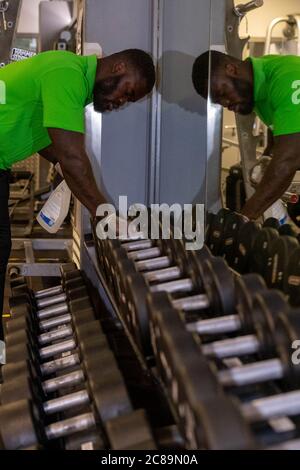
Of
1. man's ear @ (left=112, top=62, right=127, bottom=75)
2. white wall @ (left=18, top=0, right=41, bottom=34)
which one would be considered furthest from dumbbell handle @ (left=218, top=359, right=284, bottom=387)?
white wall @ (left=18, top=0, right=41, bottom=34)

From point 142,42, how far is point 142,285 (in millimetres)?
1547

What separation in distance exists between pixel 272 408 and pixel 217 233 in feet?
3.84

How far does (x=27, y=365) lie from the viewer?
55.2 inches

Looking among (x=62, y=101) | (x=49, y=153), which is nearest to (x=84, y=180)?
(x=62, y=101)

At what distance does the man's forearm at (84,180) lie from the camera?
1.99 meters

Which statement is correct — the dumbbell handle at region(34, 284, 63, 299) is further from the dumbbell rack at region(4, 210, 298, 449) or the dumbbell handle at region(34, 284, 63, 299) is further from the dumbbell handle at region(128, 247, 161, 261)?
the dumbbell rack at region(4, 210, 298, 449)

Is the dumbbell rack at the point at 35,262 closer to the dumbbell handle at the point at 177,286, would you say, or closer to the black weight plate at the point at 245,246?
the black weight plate at the point at 245,246

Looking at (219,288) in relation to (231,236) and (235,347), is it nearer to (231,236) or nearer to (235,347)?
(235,347)

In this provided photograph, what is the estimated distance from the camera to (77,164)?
199cm

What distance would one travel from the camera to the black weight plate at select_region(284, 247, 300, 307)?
1414 millimetres

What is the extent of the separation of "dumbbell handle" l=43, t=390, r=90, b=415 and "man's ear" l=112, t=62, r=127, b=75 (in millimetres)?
1231

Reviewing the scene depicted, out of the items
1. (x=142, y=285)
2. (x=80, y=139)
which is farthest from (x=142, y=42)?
(x=142, y=285)

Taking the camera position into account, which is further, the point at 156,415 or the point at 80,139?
the point at 80,139
